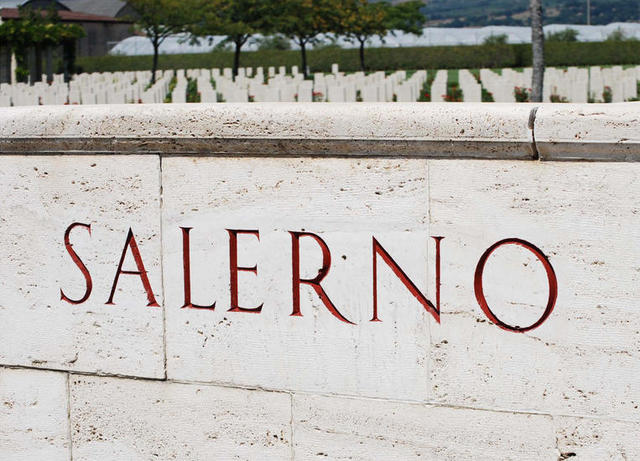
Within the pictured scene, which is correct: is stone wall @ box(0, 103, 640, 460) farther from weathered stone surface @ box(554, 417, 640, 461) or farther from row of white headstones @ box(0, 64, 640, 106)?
row of white headstones @ box(0, 64, 640, 106)

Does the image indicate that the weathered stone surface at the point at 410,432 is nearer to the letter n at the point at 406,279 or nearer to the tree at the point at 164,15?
the letter n at the point at 406,279

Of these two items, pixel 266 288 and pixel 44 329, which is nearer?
pixel 266 288

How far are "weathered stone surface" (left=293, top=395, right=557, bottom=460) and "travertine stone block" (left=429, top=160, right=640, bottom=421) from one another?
0.18 ft

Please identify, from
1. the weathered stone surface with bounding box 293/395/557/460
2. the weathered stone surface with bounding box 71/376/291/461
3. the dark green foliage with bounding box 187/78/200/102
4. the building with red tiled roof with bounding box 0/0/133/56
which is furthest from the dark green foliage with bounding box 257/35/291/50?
the weathered stone surface with bounding box 293/395/557/460

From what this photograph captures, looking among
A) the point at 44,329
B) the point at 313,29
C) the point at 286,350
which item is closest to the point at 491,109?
the point at 286,350

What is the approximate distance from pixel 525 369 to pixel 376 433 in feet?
1.56

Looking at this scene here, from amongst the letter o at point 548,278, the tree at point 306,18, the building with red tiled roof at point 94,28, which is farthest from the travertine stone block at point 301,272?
the building with red tiled roof at point 94,28

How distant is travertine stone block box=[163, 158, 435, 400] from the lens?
3.00 metres

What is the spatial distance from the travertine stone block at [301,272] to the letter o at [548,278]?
0.15m

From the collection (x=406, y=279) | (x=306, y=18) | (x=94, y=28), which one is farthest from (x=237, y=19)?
(x=94, y=28)

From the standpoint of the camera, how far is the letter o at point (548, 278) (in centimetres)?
286

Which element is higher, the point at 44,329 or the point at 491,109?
the point at 491,109

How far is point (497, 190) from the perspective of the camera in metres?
2.88

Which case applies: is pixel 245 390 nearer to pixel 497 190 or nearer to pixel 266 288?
pixel 266 288
